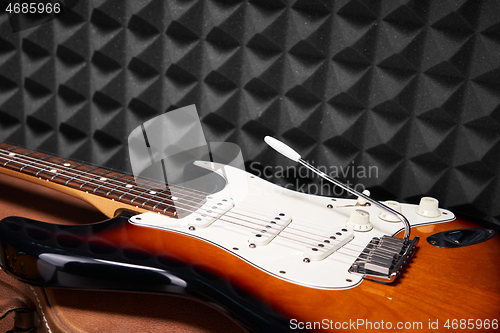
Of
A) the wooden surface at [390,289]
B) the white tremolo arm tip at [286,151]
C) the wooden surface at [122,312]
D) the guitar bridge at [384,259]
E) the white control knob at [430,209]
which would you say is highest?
the white tremolo arm tip at [286,151]

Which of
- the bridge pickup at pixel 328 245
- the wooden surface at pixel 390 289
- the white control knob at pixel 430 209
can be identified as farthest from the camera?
the white control knob at pixel 430 209

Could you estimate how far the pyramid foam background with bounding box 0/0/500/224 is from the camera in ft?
3.01

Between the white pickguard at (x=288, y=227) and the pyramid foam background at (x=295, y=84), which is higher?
the pyramid foam background at (x=295, y=84)

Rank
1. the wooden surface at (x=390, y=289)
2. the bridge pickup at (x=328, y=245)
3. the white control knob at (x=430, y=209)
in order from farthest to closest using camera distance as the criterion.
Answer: the white control knob at (x=430, y=209) → the bridge pickup at (x=328, y=245) → the wooden surface at (x=390, y=289)

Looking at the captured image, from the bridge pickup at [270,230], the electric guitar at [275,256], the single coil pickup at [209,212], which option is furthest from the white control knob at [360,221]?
the single coil pickup at [209,212]

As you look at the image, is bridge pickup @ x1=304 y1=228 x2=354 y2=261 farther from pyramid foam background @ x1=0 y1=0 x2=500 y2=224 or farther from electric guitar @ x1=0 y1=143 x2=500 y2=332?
pyramid foam background @ x1=0 y1=0 x2=500 y2=224

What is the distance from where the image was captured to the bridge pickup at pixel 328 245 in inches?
27.6

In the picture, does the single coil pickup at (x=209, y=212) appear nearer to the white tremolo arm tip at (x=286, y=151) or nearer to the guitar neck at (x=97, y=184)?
the guitar neck at (x=97, y=184)

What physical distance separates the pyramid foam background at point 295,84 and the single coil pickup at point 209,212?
0.28m

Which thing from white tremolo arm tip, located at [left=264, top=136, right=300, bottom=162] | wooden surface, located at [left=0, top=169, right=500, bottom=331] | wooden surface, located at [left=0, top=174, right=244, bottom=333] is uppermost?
white tremolo arm tip, located at [left=264, top=136, right=300, bottom=162]

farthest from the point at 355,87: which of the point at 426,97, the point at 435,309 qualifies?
the point at 435,309

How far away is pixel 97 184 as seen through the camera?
91 centimetres

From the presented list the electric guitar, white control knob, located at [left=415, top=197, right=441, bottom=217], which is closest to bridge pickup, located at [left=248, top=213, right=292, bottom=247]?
the electric guitar

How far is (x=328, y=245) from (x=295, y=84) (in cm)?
44
